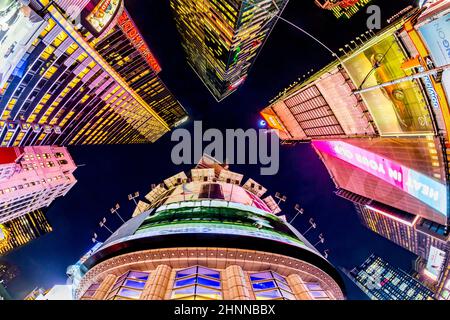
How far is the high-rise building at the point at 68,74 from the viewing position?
1982 inches

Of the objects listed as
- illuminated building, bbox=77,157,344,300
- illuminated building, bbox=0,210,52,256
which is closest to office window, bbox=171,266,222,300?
illuminated building, bbox=77,157,344,300

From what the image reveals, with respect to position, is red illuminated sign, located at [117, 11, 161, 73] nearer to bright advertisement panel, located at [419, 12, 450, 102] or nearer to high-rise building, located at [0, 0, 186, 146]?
high-rise building, located at [0, 0, 186, 146]

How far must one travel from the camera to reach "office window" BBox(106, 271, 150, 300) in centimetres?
1756

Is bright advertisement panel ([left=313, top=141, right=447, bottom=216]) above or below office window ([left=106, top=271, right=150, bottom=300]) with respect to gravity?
below

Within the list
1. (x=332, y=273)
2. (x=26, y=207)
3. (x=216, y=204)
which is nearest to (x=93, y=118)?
(x=26, y=207)

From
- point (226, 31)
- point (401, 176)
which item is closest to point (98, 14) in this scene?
point (226, 31)

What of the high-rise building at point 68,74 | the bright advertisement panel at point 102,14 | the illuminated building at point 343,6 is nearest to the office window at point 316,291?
the high-rise building at point 68,74

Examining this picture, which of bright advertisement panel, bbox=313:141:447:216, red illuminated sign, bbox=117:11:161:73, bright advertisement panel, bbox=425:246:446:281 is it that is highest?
red illuminated sign, bbox=117:11:161:73

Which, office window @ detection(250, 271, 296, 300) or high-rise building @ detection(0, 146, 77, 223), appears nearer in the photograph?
office window @ detection(250, 271, 296, 300)

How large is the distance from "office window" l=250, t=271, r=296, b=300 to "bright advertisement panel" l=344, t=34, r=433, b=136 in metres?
31.3

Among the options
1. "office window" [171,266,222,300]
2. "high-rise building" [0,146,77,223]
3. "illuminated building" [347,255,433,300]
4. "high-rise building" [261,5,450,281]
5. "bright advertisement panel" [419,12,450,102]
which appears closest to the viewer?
"office window" [171,266,222,300]

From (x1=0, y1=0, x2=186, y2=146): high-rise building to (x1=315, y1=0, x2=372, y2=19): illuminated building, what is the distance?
62080 millimetres

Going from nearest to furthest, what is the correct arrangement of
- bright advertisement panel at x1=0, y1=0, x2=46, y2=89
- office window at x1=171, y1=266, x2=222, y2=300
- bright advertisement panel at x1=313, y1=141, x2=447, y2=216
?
office window at x1=171, y1=266, x2=222, y2=300 → bright advertisement panel at x1=0, y1=0, x2=46, y2=89 → bright advertisement panel at x1=313, y1=141, x2=447, y2=216

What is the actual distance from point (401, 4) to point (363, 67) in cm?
2483
